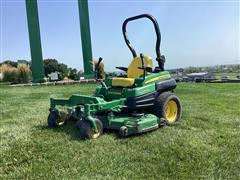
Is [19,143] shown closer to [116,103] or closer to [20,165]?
[20,165]

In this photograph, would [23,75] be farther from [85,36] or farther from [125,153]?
[125,153]

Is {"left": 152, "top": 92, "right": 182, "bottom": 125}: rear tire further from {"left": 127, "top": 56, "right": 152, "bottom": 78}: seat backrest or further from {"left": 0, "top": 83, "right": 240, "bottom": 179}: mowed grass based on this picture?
{"left": 127, "top": 56, "right": 152, "bottom": 78}: seat backrest

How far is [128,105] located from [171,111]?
959mm

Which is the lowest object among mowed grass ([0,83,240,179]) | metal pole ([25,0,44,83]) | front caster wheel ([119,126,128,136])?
mowed grass ([0,83,240,179])

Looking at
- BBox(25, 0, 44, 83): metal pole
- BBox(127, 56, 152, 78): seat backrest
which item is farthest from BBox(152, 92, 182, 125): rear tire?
BBox(25, 0, 44, 83): metal pole

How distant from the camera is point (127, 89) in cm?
478

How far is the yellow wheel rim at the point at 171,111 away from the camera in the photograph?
16.9 feet

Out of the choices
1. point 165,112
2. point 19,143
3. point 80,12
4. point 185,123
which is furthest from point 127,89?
point 80,12

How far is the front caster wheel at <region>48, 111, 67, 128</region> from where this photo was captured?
4.90 m

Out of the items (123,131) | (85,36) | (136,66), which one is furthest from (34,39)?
(123,131)

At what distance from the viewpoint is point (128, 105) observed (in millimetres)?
4695

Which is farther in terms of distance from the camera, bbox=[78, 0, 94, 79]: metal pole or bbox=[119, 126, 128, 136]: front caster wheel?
bbox=[78, 0, 94, 79]: metal pole

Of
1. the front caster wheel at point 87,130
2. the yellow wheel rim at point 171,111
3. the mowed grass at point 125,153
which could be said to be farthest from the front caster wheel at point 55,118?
the yellow wheel rim at point 171,111

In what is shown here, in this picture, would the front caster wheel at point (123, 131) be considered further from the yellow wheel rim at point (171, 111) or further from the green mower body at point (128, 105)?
the yellow wheel rim at point (171, 111)
